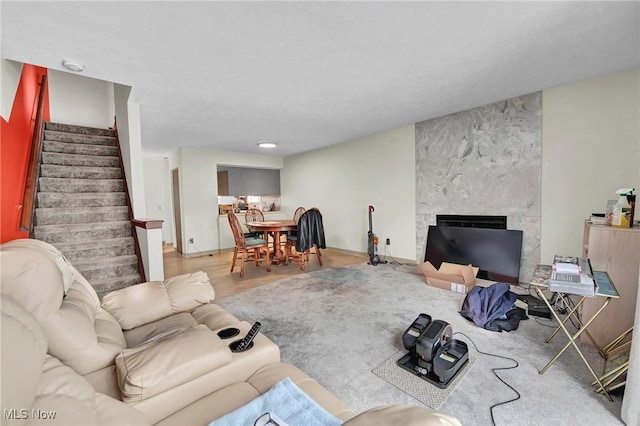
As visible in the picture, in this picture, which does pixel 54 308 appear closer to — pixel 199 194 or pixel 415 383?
pixel 415 383

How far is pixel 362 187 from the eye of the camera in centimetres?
535

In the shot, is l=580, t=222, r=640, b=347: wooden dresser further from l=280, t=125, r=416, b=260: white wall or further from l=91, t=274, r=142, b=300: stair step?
l=91, t=274, r=142, b=300: stair step

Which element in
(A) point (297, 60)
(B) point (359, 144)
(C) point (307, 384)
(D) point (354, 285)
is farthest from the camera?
(B) point (359, 144)

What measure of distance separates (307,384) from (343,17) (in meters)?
2.12

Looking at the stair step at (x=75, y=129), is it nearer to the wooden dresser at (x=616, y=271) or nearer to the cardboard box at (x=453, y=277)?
the cardboard box at (x=453, y=277)

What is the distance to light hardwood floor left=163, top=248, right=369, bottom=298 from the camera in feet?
12.4

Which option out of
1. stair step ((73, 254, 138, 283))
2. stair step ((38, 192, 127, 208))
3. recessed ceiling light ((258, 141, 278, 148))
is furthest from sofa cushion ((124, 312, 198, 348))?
recessed ceiling light ((258, 141, 278, 148))

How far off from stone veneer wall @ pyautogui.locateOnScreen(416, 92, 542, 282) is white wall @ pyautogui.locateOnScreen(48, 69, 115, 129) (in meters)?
5.92

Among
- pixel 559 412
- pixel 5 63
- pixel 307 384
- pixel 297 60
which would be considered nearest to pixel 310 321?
pixel 307 384

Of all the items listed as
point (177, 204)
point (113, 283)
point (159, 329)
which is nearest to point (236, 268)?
point (113, 283)

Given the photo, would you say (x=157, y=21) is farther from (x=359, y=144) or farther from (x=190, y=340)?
(x=359, y=144)

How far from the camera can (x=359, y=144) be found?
5.35 metres

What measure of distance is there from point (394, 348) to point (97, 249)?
3.48 meters

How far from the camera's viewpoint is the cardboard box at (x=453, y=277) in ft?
10.6
